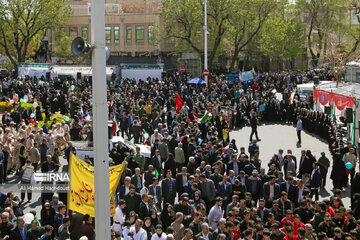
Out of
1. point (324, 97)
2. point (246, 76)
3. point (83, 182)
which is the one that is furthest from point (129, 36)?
point (83, 182)

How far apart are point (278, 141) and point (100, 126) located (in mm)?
19915

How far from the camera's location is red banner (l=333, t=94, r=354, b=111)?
2303 cm

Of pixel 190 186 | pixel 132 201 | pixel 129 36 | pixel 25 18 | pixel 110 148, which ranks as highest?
pixel 25 18

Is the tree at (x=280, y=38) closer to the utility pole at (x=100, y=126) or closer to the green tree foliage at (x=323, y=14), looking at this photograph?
the green tree foliage at (x=323, y=14)

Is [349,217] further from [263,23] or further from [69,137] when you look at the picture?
[263,23]

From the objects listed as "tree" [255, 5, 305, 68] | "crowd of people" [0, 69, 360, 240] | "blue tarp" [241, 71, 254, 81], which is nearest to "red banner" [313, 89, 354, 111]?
"crowd of people" [0, 69, 360, 240]

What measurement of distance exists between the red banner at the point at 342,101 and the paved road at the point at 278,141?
187 centimetres

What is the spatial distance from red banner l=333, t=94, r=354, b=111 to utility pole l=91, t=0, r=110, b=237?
17958 millimetres

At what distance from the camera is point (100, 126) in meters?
6.65

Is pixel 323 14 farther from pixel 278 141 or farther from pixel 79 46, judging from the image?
pixel 79 46

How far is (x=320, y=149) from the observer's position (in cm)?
2384

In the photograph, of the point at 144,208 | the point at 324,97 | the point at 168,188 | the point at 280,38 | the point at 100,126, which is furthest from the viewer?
the point at 280,38

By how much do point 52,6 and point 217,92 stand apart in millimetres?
24334

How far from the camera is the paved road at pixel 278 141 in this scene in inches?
917
